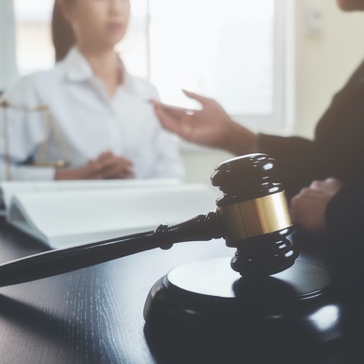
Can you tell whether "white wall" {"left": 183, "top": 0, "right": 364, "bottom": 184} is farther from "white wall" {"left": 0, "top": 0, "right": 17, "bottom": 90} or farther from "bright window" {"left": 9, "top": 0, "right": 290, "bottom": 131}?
"white wall" {"left": 0, "top": 0, "right": 17, "bottom": 90}

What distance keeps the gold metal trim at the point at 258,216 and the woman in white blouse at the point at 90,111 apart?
102 centimetres

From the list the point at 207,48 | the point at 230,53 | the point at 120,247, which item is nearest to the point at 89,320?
the point at 120,247

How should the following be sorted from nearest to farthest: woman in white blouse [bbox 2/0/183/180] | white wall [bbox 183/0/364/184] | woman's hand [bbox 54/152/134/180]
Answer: woman's hand [bbox 54/152/134/180]
woman in white blouse [bbox 2/0/183/180]
white wall [bbox 183/0/364/184]

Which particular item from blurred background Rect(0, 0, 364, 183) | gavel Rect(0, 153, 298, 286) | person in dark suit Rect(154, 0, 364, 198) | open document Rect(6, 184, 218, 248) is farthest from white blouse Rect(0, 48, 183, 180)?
gavel Rect(0, 153, 298, 286)

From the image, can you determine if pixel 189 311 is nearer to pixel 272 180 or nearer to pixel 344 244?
pixel 272 180

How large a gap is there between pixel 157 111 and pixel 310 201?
1.03ft

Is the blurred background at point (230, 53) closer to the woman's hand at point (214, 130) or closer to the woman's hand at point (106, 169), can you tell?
the woman's hand at point (106, 169)

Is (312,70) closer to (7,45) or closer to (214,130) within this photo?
(7,45)

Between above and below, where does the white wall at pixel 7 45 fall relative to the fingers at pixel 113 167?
above

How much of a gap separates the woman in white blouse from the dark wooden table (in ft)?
2.91

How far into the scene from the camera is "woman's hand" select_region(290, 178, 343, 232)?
24.2 inches

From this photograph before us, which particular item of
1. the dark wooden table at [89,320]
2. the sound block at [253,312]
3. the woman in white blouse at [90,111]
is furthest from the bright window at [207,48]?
the sound block at [253,312]

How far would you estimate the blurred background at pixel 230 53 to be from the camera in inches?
63.1

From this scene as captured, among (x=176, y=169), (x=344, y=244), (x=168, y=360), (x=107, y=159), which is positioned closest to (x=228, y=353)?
(x=168, y=360)
